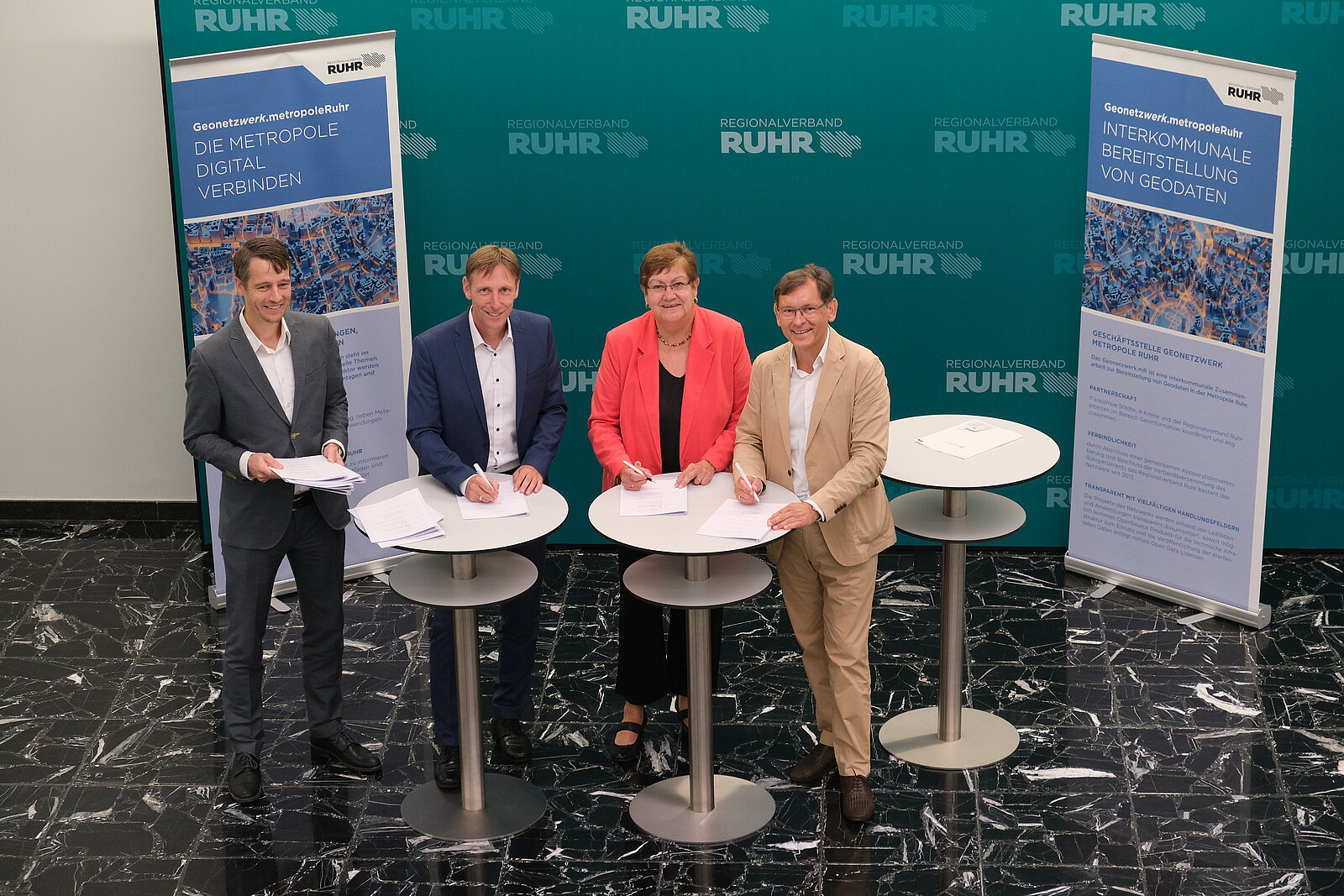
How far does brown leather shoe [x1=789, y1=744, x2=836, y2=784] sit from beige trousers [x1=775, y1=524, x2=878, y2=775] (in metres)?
0.18

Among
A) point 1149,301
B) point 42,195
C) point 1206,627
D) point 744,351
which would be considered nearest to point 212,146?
point 42,195

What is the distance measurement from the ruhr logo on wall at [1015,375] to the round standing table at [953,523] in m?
1.50

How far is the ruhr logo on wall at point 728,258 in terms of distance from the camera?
7.18 meters

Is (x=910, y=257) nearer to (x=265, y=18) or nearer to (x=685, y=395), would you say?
(x=685, y=395)

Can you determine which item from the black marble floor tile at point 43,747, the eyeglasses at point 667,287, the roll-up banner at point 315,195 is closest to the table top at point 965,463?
the eyeglasses at point 667,287

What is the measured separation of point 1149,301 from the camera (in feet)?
21.5

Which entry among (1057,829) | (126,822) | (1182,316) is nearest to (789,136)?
(1182,316)

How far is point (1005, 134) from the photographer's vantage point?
22.8ft

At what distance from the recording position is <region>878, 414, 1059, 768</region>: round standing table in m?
5.20

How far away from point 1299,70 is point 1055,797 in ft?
11.9

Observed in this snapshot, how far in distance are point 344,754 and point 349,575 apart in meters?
1.75

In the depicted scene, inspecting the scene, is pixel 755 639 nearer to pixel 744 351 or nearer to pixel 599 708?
pixel 599 708

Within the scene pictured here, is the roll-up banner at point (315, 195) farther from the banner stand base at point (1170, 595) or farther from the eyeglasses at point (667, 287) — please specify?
the banner stand base at point (1170, 595)

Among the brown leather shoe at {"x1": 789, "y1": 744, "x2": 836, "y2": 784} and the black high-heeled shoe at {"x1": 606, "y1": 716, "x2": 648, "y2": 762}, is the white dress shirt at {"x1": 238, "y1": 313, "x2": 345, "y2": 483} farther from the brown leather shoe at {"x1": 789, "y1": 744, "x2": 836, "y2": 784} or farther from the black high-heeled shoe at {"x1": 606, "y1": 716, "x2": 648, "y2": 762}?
the brown leather shoe at {"x1": 789, "y1": 744, "x2": 836, "y2": 784}
